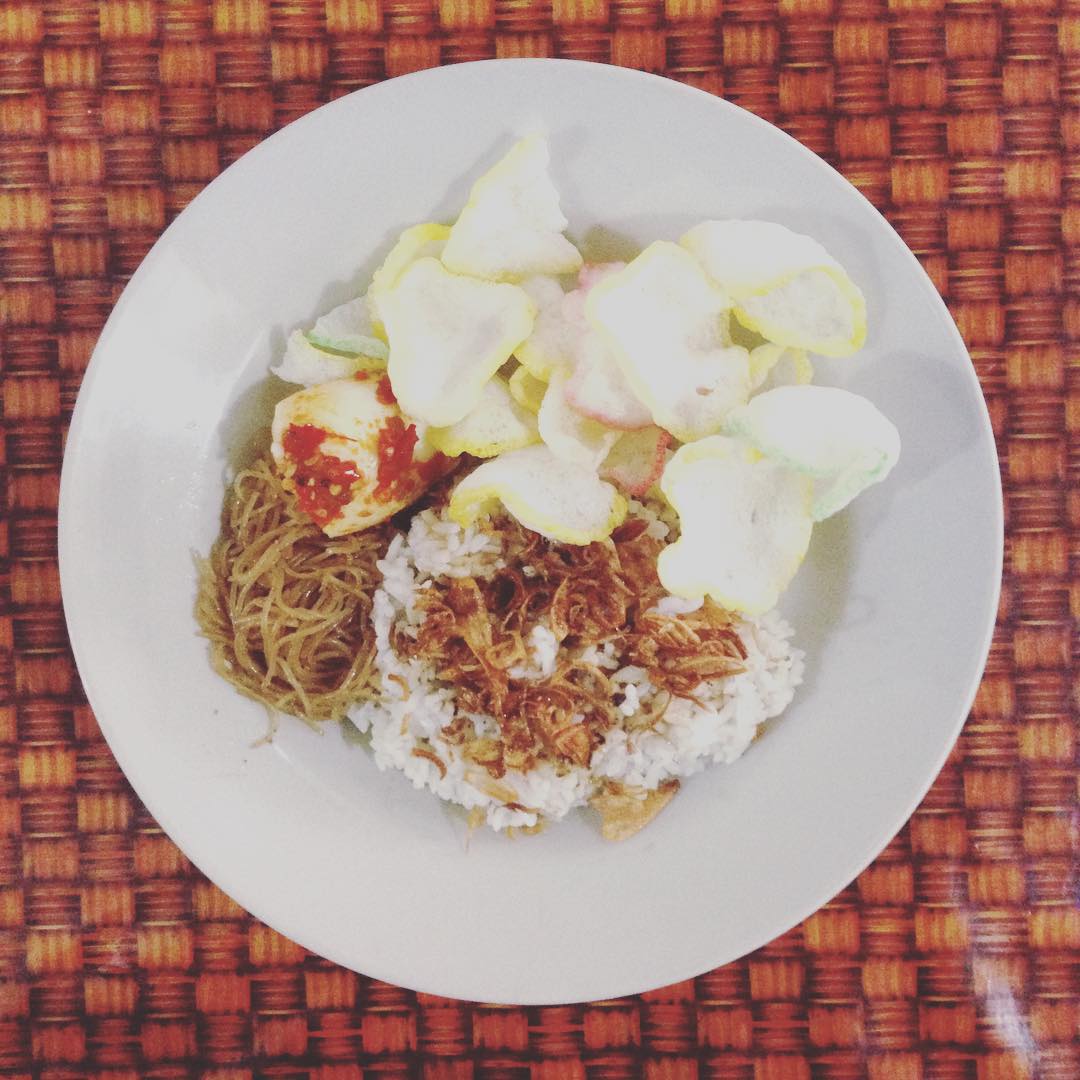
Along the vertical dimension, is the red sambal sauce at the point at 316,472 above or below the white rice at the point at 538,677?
above

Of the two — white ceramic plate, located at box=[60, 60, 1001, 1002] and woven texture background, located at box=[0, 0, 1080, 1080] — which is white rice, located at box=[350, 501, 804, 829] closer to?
white ceramic plate, located at box=[60, 60, 1001, 1002]

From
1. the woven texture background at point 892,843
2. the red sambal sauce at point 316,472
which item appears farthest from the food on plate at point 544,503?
the woven texture background at point 892,843

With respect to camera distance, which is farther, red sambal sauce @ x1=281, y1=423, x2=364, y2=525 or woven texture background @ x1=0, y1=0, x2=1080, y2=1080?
woven texture background @ x1=0, y1=0, x2=1080, y2=1080

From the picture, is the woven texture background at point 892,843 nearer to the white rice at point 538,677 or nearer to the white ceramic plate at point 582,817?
the white ceramic plate at point 582,817

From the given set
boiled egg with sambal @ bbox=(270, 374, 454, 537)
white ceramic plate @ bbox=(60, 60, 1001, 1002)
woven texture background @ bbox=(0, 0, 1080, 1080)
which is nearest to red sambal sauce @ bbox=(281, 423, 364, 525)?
boiled egg with sambal @ bbox=(270, 374, 454, 537)

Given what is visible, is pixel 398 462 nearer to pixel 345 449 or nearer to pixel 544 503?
pixel 345 449

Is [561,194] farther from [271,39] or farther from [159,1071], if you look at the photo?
[159,1071]

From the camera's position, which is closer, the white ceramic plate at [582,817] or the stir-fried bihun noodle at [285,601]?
the white ceramic plate at [582,817]
